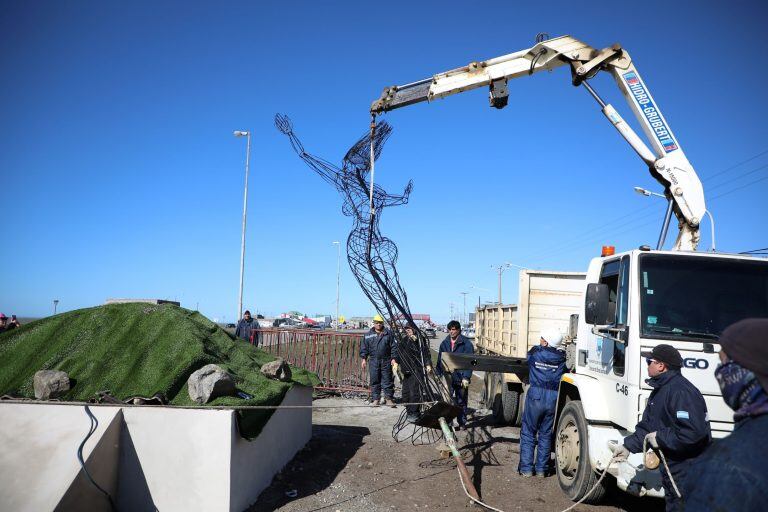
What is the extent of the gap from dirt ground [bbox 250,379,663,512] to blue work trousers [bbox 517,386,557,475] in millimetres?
194

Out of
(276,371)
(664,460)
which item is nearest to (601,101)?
(664,460)

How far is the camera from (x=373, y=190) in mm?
7262

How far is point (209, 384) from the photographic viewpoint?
5512mm

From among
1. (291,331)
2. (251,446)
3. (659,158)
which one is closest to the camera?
(251,446)

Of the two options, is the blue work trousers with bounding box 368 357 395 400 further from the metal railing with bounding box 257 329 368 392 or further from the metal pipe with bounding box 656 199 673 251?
the metal pipe with bounding box 656 199 673 251

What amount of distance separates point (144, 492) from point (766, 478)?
4961 mm

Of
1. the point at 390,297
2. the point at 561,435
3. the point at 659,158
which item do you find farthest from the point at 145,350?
the point at 659,158

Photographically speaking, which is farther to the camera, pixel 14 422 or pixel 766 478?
pixel 14 422

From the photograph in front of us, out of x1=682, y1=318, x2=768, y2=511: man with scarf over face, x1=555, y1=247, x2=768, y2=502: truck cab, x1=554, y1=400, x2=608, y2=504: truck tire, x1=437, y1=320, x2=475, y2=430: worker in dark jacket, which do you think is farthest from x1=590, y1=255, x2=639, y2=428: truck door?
x1=437, y1=320, x2=475, y2=430: worker in dark jacket

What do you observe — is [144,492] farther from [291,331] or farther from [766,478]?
[291,331]

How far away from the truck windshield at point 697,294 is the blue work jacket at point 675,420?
859 mm

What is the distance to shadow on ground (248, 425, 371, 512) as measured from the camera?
5.77 m

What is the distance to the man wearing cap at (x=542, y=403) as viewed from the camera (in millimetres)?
6715

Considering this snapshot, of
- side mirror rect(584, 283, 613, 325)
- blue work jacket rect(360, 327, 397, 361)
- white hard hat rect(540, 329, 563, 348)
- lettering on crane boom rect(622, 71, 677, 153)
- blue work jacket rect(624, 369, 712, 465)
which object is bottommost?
blue work jacket rect(360, 327, 397, 361)
